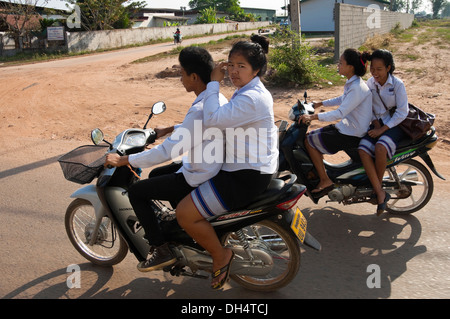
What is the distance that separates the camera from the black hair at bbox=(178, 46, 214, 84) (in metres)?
2.75

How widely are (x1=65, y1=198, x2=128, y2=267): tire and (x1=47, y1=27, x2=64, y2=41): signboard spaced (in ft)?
88.8

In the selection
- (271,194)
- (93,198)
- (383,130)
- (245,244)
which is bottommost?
(245,244)

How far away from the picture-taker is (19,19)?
2845cm

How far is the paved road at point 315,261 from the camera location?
3.09m

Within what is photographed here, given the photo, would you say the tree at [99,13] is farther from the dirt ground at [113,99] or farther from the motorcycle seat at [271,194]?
the motorcycle seat at [271,194]

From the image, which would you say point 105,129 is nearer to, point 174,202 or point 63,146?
point 63,146

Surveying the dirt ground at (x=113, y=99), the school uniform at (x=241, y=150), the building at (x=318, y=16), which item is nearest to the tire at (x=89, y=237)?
the school uniform at (x=241, y=150)

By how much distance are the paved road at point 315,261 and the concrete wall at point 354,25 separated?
10632 millimetres

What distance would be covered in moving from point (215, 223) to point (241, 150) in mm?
579

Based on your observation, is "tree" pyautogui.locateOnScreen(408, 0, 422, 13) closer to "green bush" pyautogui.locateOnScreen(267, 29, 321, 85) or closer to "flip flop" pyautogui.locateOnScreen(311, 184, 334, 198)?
"green bush" pyautogui.locateOnScreen(267, 29, 321, 85)

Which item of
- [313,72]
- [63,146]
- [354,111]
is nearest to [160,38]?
[313,72]

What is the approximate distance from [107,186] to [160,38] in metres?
35.2

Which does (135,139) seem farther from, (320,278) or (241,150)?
(320,278)

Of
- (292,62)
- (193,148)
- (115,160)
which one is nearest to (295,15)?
(292,62)
